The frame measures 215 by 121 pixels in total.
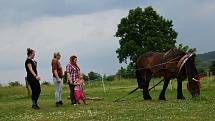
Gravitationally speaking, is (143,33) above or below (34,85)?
above

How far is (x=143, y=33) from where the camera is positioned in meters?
85.9

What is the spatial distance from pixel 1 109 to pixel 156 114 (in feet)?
25.7

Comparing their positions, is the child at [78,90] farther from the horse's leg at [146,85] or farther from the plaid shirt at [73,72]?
the horse's leg at [146,85]

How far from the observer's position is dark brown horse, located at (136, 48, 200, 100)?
23016 millimetres

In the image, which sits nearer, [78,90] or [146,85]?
[78,90]

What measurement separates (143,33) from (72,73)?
211 ft

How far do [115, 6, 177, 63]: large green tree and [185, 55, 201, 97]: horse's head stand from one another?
58176 millimetres

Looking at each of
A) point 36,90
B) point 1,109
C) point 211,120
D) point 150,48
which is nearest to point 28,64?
point 36,90

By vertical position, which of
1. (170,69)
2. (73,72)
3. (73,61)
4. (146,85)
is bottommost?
(146,85)

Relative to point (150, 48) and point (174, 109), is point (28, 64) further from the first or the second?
point (150, 48)

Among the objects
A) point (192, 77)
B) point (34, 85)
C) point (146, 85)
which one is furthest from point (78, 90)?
point (192, 77)

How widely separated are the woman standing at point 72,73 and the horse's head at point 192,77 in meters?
4.69

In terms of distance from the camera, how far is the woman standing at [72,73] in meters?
22.0

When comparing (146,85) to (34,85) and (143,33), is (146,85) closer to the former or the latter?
(34,85)
